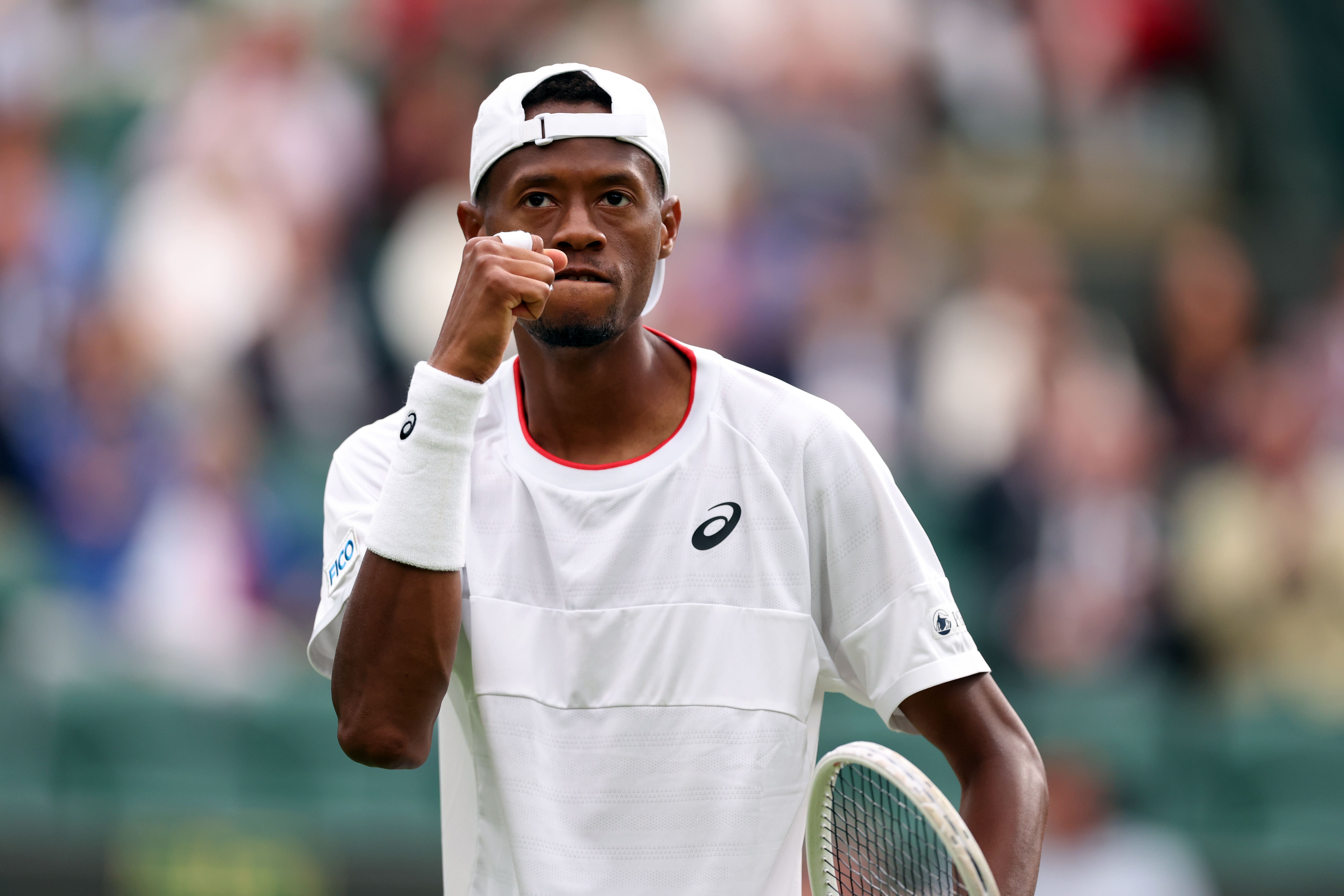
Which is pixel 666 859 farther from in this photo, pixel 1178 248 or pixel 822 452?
pixel 1178 248

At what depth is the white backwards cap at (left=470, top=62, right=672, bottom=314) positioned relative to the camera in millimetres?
2754

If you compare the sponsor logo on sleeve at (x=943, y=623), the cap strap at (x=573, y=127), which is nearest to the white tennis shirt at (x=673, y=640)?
the sponsor logo on sleeve at (x=943, y=623)

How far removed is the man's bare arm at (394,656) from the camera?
2.59m

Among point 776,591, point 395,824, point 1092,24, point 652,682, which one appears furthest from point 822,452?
point 1092,24

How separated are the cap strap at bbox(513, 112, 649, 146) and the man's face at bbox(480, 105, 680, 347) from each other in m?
0.02

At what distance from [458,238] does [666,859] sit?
18.3ft

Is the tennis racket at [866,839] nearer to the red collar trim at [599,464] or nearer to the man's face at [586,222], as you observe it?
the red collar trim at [599,464]

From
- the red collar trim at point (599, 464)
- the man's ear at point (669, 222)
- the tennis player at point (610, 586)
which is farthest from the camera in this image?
the man's ear at point (669, 222)

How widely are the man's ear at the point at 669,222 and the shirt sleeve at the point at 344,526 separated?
40 centimetres

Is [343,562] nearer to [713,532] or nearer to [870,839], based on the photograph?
[713,532]

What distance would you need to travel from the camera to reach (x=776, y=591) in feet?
9.01

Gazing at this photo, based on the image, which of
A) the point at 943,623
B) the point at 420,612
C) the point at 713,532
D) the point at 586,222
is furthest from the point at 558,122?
the point at 943,623

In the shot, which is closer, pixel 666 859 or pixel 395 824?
pixel 666 859

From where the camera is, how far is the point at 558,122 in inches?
108
